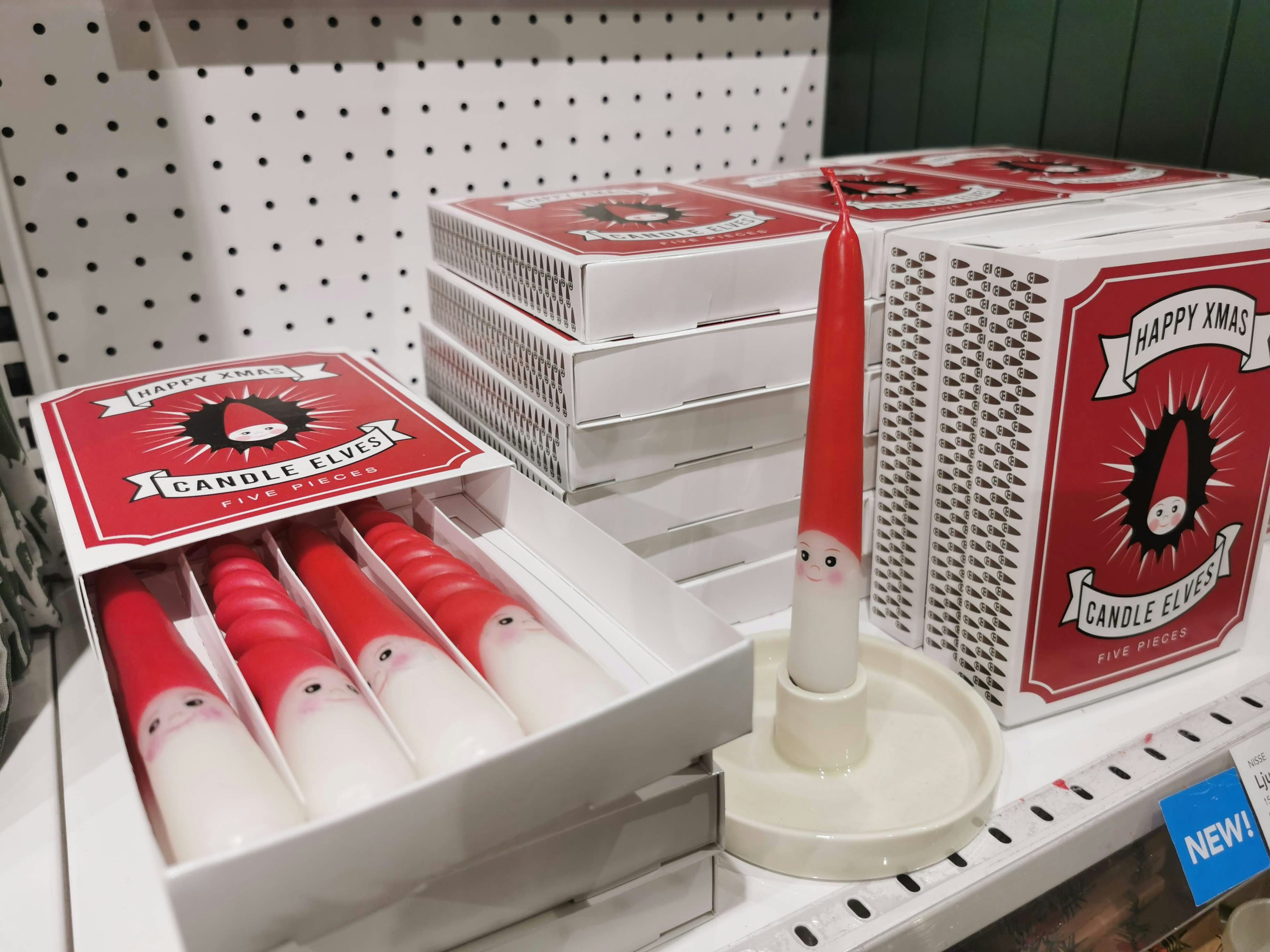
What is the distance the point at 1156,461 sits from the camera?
0.58 meters

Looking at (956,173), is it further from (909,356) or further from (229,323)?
(229,323)

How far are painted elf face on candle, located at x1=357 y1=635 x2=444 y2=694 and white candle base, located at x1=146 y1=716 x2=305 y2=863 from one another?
0.06m

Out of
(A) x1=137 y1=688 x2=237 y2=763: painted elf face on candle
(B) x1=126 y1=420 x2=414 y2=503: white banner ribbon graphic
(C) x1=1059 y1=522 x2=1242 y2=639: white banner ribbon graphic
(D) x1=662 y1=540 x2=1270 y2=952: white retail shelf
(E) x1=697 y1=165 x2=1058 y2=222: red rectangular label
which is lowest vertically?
(D) x1=662 y1=540 x2=1270 y2=952: white retail shelf

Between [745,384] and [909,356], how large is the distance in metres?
0.11

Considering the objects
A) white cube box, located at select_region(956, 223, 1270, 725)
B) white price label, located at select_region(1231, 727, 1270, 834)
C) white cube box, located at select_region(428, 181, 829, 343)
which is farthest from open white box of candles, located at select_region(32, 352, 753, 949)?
white price label, located at select_region(1231, 727, 1270, 834)

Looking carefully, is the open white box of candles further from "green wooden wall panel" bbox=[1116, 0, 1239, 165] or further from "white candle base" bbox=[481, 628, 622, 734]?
"green wooden wall panel" bbox=[1116, 0, 1239, 165]

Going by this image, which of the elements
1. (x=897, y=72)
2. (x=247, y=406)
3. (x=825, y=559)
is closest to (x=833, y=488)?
(x=825, y=559)

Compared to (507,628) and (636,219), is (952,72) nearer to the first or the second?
(636,219)

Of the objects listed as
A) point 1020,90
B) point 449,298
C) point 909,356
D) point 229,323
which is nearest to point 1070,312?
point 909,356

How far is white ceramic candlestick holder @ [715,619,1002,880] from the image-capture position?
0.48 metres

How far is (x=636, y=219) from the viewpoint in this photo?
68cm

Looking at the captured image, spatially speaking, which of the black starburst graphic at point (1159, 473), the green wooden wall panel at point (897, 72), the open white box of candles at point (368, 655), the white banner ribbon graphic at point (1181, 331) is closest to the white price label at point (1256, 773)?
the black starburst graphic at point (1159, 473)

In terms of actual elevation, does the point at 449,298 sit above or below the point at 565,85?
below

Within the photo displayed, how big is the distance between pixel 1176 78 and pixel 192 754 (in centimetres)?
89
